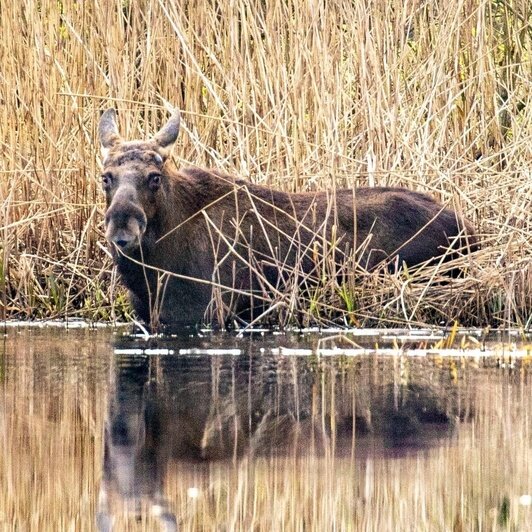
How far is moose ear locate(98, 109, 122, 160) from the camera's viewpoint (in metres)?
8.02

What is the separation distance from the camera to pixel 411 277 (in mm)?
7793

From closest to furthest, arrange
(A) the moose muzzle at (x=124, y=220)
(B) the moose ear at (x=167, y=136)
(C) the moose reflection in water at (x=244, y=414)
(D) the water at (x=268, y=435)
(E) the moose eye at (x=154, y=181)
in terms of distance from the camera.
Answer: (D) the water at (x=268, y=435)
(C) the moose reflection in water at (x=244, y=414)
(A) the moose muzzle at (x=124, y=220)
(E) the moose eye at (x=154, y=181)
(B) the moose ear at (x=167, y=136)

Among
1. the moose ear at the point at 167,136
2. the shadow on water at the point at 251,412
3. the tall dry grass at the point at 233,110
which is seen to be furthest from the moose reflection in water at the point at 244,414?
the tall dry grass at the point at 233,110

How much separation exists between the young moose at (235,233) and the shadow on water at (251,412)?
1159mm

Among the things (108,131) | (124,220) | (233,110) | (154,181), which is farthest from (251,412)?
(233,110)

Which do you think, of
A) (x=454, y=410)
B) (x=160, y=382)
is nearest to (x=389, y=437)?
(x=454, y=410)

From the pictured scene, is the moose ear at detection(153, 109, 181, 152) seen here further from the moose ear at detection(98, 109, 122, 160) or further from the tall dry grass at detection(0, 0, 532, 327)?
the tall dry grass at detection(0, 0, 532, 327)

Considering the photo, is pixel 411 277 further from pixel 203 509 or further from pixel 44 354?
pixel 203 509

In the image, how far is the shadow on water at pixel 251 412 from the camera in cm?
411

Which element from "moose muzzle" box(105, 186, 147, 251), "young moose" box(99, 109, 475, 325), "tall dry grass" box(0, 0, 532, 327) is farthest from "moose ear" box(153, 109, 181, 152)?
"moose muzzle" box(105, 186, 147, 251)

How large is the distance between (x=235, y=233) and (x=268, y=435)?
12.2 ft

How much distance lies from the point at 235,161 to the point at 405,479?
5.31m

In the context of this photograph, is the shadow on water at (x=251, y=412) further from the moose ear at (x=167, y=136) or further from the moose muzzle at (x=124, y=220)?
the moose ear at (x=167, y=136)

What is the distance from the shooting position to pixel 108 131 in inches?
318
